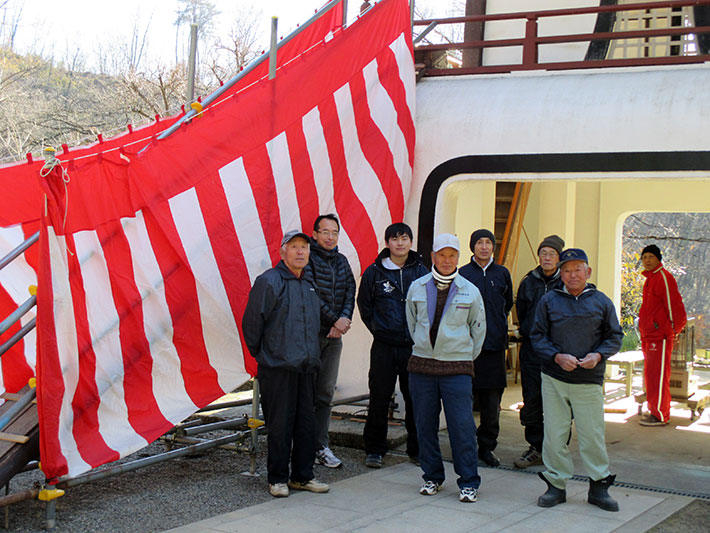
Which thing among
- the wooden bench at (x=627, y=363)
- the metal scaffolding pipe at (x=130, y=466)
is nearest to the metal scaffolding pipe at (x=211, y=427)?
the metal scaffolding pipe at (x=130, y=466)

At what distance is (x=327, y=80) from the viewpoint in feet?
21.1

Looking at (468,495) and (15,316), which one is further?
(468,495)

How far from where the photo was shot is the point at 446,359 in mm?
5332

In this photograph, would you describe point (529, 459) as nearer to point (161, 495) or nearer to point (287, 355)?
point (287, 355)

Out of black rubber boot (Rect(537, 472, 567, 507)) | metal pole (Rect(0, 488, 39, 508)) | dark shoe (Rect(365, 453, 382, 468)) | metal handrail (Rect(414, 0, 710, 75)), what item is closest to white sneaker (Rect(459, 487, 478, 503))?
black rubber boot (Rect(537, 472, 567, 507))

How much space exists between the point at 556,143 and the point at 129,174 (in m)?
3.96

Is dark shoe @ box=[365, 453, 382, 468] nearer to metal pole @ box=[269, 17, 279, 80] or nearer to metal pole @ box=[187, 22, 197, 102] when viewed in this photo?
metal pole @ box=[269, 17, 279, 80]

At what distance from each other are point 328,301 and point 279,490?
4.62 feet

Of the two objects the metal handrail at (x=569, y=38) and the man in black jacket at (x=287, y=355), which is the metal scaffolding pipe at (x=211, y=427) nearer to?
the man in black jacket at (x=287, y=355)

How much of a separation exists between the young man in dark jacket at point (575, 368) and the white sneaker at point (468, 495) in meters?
0.43

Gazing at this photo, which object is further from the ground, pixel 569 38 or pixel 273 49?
pixel 569 38

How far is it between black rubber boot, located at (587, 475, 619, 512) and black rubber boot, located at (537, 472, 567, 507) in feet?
0.64

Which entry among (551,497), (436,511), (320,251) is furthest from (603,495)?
(320,251)

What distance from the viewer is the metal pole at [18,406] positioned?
4.64 metres
